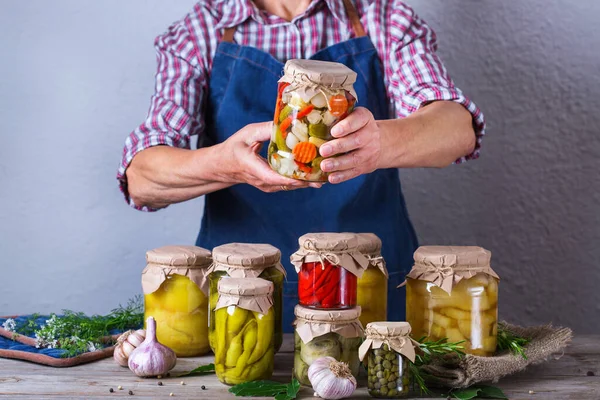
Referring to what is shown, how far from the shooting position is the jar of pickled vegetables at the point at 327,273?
3.84 feet

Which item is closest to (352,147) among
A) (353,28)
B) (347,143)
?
(347,143)

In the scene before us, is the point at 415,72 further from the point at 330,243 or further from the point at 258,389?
the point at 258,389

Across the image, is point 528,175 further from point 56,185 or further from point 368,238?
point 56,185

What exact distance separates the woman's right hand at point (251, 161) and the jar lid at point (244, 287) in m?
0.22

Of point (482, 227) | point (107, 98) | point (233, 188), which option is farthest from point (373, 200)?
point (107, 98)

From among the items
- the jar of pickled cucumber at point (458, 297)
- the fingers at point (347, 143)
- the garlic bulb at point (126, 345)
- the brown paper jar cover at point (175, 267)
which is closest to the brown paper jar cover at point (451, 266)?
the jar of pickled cucumber at point (458, 297)

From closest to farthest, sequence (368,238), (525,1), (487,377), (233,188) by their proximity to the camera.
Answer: (487,377) < (368,238) < (233,188) < (525,1)

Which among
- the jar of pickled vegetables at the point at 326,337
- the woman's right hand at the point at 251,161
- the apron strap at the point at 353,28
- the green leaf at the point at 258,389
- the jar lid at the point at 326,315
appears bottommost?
the green leaf at the point at 258,389

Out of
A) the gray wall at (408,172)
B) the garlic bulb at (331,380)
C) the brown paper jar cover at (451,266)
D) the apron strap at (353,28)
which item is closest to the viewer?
the garlic bulb at (331,380)

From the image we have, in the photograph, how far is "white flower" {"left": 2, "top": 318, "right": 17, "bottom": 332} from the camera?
1408 millimetres

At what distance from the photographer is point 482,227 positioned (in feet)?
7.32

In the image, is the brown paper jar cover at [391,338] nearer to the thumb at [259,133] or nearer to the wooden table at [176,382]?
the wooden table at [176,382]

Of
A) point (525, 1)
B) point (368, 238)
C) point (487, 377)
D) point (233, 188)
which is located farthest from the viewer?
point (525, 1)

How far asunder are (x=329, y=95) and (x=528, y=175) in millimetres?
1210
